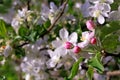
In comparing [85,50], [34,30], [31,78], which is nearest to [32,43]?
[34,30]

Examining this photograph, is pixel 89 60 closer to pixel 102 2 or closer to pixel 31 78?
pixel 102 2

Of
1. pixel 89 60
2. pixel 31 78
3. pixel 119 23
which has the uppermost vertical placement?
pixel 119 23

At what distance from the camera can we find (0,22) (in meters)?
1.85

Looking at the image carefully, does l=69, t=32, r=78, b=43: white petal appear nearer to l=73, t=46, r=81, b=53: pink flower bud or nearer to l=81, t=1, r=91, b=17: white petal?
l=73, t=46, r=81, b=53: pink flower bud

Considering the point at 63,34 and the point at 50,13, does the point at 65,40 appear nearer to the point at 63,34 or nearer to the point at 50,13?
the point at 63,34

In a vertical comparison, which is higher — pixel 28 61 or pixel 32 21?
pixel 32 21

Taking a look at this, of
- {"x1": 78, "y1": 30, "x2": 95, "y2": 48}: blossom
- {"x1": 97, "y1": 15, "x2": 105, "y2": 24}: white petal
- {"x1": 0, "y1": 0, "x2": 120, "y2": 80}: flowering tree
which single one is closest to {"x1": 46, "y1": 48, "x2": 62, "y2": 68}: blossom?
{"x1": 0, "y1": 0, "x2": 120, "y2": 80}: flowering tree

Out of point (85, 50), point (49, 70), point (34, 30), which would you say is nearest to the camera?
point (85, 50)

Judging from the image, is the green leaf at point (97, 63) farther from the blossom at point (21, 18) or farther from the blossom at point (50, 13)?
the blossom at point (21, 18)

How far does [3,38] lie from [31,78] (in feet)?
0.88

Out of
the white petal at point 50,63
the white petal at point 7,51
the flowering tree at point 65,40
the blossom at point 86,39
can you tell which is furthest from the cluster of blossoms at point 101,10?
the white petal at point 7,51

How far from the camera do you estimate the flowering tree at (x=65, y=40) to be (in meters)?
1.59

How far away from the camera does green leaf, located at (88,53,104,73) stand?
4.81 feet

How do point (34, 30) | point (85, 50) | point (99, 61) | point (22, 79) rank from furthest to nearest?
1. point (22, 79)
2. point (34, 30)
3. point (85, 50)
4. point (99, 61)
